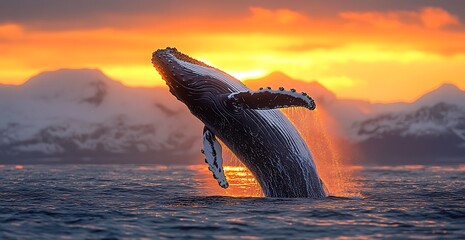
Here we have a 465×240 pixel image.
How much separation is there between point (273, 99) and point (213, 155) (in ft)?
9.09

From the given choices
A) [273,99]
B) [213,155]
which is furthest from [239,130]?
[273,99]

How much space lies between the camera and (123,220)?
1633cm

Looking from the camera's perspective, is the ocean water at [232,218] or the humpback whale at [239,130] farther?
the humpback whale at [239,130]

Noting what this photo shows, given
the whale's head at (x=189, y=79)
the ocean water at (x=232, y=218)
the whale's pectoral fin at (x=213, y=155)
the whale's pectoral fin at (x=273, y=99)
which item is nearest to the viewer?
the ocean water at (x=232, y=218)

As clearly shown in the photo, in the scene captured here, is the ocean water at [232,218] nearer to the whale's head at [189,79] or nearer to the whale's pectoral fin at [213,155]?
the whale's pectoral fin at [213,155]

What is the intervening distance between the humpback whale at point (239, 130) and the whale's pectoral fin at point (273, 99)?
357mm

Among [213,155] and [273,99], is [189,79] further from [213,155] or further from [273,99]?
[273,99]

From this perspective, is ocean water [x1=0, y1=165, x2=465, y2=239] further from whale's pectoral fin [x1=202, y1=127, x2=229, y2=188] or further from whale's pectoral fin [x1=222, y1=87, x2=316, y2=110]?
whale's pectoral fin [x1=222, y1=87, x2=316, y2=110]

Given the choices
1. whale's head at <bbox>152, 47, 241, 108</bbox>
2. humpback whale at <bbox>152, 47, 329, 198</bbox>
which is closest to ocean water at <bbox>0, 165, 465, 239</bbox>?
humpback whale at <bbox>152, 47, 329, 198</bbox>

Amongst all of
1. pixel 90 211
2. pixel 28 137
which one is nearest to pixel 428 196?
pixel 90 211

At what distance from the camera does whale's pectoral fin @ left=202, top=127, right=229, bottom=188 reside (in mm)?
18953

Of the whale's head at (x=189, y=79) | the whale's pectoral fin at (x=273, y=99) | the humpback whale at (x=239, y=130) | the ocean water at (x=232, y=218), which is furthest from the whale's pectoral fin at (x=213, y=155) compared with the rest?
the whale's pectoral fin at (x=273, y=99)

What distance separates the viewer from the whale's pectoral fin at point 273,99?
16.8 meters

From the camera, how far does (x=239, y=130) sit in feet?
60.9
